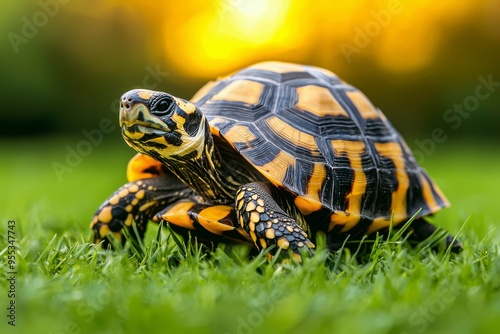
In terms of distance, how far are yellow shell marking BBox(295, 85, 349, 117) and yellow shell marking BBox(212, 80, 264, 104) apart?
0.26 metres

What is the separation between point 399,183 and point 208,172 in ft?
4.40

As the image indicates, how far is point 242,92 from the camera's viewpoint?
3.86m

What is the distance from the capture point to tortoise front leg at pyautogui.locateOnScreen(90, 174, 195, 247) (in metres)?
3.87

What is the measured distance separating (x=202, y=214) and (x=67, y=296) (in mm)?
1227

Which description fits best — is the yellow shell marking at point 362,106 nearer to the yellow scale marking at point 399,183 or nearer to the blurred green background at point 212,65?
the yellow scale marking at point 399,183

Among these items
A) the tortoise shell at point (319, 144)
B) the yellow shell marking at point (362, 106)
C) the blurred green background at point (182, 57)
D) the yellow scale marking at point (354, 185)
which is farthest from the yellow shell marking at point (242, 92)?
the blurred green background at point (182, 57)

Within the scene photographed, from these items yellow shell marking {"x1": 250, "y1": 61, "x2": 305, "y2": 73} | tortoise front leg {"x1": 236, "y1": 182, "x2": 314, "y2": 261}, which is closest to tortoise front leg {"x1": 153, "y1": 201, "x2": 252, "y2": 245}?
tortoise front leg {"x1": 236, "y1": 182, "x2": 314, "y2": 261}

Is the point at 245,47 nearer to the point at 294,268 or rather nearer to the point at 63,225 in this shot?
the point at 63,225

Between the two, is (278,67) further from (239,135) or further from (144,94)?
(144,94)

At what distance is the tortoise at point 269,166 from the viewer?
317 cm

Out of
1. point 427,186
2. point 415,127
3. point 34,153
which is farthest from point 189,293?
point 415,127

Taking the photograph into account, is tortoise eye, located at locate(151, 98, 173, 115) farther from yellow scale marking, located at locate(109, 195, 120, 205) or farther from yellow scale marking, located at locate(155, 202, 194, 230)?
yellow scale marking, located at locate(109, 195, 120, 205)

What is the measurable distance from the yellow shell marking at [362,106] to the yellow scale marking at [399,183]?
0.23 m

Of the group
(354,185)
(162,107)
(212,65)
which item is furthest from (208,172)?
(212,65)
